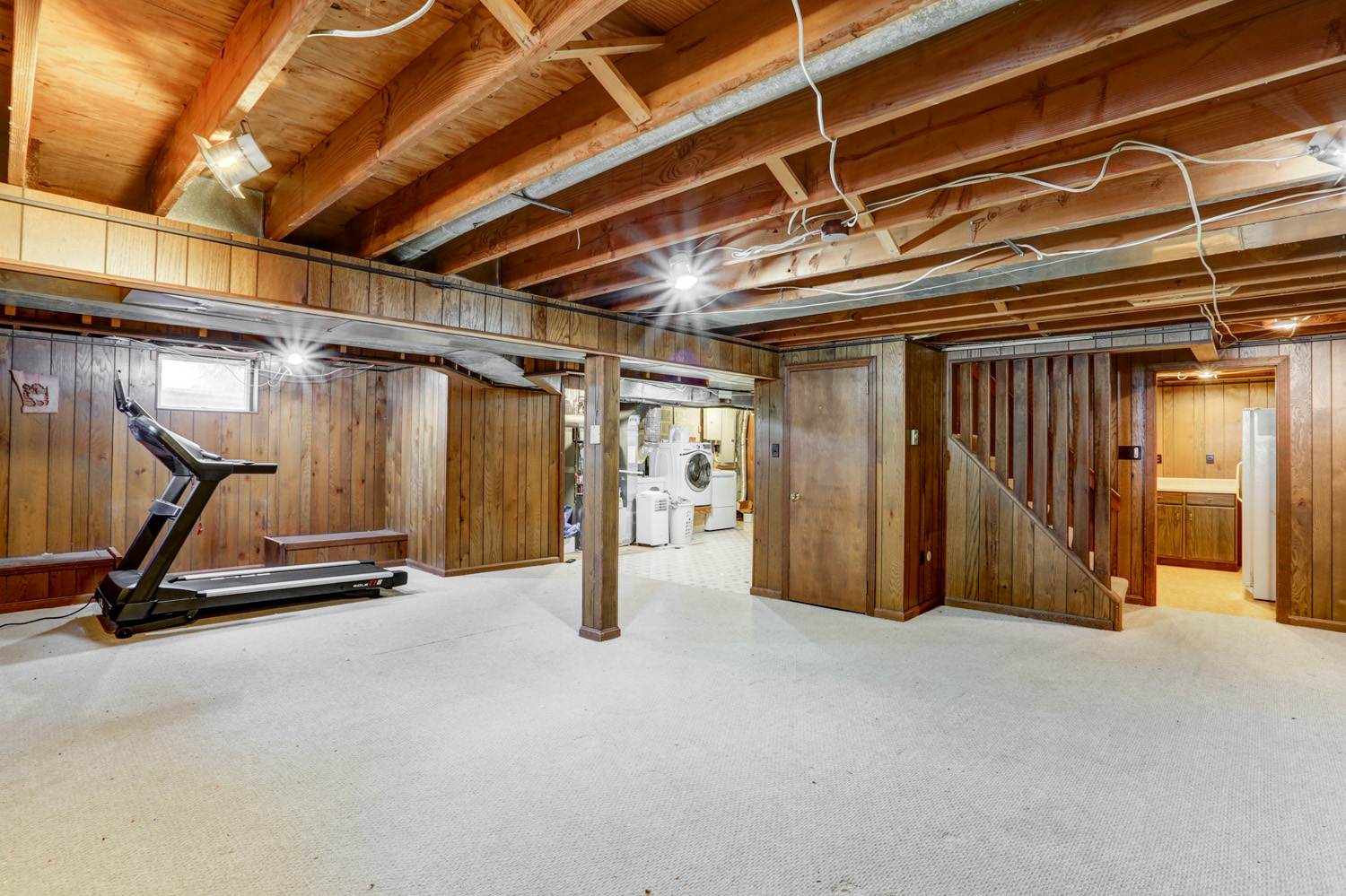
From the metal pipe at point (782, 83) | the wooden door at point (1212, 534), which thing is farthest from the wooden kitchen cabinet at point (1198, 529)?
the metal pipe at point (782, 83)

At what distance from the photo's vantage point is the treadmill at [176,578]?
13.9 feet

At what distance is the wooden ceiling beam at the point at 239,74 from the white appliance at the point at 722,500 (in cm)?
801

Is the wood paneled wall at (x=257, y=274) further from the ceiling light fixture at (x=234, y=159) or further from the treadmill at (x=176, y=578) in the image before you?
the treadmill at (x=176, y=578)

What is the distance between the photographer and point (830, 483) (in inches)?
204

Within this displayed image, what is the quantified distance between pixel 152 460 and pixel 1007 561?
290 inches

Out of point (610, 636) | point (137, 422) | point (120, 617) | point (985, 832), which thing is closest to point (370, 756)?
point (610, 636)

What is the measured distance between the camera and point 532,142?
2090 mm

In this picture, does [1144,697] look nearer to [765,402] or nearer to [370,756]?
[765,402]

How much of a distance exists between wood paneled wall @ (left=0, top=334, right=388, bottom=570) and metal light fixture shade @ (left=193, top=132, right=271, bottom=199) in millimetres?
4745

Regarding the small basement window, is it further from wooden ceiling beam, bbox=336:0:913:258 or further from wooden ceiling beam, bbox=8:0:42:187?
wooden ceiling beam, bbox=336:0:913:258

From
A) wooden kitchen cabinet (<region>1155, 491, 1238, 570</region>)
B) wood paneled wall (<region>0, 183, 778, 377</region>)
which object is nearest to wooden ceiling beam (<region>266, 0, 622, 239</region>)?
wood paneled wall (<region>0, 183, 778, 377</region>)

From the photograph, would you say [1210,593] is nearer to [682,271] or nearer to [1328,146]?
[1328,146]

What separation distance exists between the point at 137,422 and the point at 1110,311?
21.0ft

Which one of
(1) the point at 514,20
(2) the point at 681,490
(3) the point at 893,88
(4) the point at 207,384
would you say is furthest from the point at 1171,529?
(4) the point at 207,384
